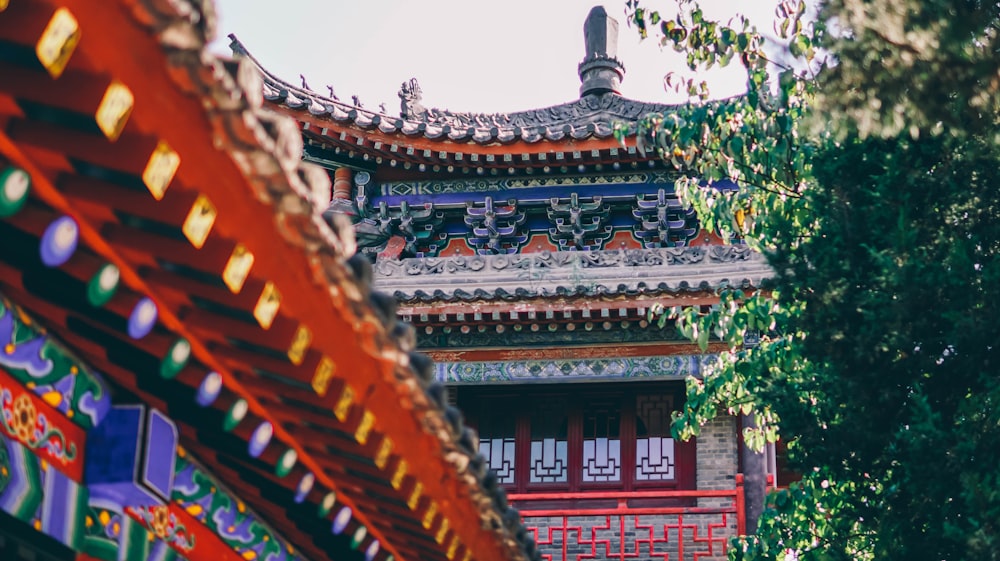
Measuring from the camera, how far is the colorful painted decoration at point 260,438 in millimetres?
4191

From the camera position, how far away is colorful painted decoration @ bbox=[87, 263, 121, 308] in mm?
3359

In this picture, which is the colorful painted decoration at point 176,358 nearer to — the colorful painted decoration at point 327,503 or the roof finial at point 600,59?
the colorful painted decoration at point 327,503

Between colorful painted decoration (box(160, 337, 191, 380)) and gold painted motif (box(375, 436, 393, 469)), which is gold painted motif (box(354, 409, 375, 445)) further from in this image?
colorful painted decoration (box(160, 337, 191, 380))

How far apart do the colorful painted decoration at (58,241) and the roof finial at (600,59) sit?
13285 mm

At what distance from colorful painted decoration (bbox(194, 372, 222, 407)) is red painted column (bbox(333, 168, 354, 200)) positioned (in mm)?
10688

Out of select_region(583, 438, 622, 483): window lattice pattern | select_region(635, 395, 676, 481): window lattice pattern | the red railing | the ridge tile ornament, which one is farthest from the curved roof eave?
the red railing

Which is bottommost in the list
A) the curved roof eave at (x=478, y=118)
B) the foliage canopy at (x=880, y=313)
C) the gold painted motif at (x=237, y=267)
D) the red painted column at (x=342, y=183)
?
the gold painted motif at (x=237, y=267)

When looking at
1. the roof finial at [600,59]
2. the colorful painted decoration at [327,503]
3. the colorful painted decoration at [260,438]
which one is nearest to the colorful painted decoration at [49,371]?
the colorful painted decoration at [260,438]

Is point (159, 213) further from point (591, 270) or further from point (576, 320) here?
point (591, 270)

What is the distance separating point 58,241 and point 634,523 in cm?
971

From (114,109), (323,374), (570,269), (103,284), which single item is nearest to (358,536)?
(323,374)

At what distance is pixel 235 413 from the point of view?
4055 millimetres

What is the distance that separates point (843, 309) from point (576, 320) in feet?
20.1

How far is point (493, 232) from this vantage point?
14336mm
